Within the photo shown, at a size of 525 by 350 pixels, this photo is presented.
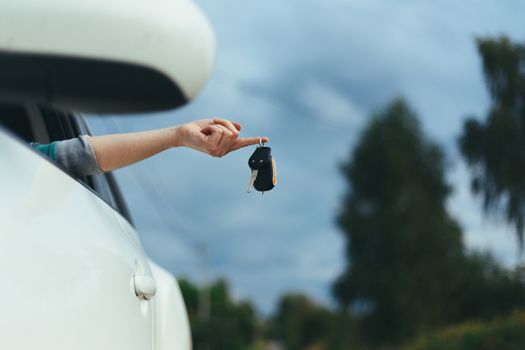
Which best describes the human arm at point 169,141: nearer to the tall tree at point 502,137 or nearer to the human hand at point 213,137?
the human hand at point 213,137

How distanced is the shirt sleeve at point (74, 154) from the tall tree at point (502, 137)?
93.9ft

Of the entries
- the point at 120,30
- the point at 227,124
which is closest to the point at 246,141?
the point at 227,124

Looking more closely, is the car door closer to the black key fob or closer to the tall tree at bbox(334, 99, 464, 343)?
the black key fob

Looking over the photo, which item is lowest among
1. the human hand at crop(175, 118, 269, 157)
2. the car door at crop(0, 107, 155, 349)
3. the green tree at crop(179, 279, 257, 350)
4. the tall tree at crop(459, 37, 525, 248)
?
the car door at crop(0, 107, 155, 349)

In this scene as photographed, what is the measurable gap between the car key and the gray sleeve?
0.39 meters

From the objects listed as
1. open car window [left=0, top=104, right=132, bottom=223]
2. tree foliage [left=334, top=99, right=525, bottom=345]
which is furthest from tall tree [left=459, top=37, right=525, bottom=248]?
open car window [left=0, top=104, right=132, bottom=223]

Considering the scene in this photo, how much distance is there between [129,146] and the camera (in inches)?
79.9

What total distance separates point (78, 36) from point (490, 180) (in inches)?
1220

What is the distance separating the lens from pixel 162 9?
4.27 ft

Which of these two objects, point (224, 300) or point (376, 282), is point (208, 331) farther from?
point (224, 300)

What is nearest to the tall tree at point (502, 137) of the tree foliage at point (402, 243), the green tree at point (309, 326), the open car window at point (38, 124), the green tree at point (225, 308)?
the tree foliage at point (402, 243)

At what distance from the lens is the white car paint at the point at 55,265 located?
4.71 ft

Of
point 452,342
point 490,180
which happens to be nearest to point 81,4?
point 452,342

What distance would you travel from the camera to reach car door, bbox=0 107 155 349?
1.43 meters
